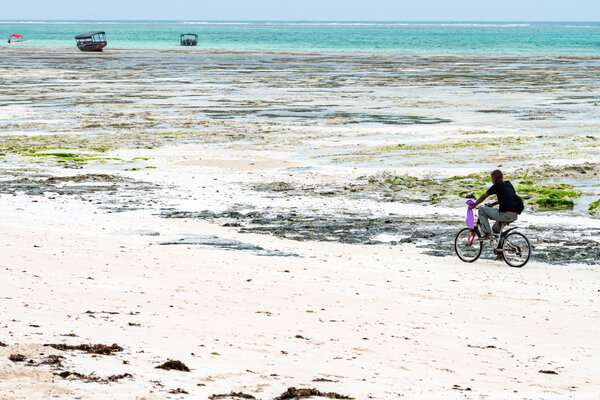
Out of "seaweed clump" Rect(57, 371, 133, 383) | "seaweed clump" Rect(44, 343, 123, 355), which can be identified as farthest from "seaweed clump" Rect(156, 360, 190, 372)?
"seaweed clump" Rect(44, 343, 123, 355)

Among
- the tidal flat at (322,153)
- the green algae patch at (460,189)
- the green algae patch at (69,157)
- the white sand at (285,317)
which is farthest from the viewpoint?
the green algae patch at (69,157)

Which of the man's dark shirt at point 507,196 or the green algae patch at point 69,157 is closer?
the man's dark shirt at point 507,196

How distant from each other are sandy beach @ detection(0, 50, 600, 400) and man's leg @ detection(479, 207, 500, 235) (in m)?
0.59

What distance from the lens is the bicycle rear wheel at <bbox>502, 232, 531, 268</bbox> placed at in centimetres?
1486

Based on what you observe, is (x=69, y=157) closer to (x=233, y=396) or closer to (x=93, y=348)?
(x=93, y=348)

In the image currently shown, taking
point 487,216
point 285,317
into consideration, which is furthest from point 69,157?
point 285,317

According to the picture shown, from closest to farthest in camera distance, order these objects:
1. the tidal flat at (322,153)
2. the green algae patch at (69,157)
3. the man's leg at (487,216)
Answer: the man's leg at (487,216) → the tidal flat at (322,153) → the green algae patch at (69,157)

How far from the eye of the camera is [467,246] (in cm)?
1545

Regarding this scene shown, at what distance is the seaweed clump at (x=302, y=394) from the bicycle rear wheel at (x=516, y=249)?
299 inches

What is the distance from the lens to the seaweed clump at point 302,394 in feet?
25.6

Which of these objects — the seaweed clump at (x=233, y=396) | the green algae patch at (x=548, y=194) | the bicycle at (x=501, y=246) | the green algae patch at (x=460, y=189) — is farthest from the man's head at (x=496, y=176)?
the seaweed clump at (x=233, y=396)

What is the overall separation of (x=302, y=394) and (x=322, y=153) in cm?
1963

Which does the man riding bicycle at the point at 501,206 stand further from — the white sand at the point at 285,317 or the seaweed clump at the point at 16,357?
the seaweed clump at the point at 16,357

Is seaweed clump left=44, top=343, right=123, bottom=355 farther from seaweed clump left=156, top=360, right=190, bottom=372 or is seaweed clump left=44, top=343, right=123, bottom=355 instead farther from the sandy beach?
seaweed clump left=156, top=360, right=190, bottom=372
